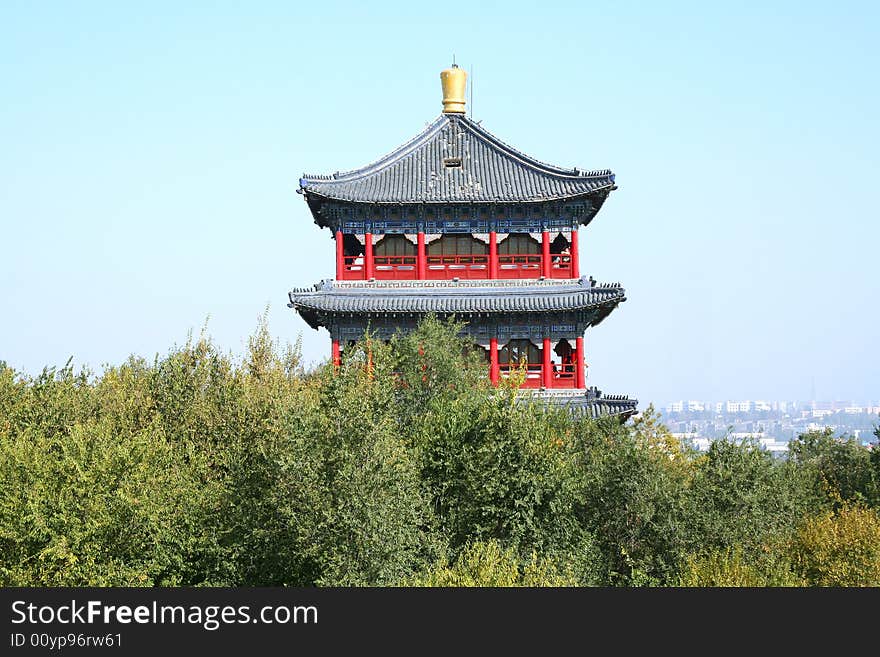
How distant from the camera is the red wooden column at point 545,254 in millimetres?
42969

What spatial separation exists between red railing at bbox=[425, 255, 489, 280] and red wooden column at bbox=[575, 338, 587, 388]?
14.0 feet

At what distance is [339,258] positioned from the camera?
142ft

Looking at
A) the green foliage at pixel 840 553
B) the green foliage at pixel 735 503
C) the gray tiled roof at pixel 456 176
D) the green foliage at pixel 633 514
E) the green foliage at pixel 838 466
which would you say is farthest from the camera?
the gray tiled roof at pixel 456 176

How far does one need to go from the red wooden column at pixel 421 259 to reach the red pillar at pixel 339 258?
2.79 m

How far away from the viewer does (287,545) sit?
948 inches

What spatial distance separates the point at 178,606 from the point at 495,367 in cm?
2434

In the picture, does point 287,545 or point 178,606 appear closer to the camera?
point 178,606

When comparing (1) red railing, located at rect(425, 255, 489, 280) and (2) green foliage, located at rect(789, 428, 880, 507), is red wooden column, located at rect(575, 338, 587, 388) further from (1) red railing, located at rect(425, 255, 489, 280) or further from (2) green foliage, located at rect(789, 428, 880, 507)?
(2) green foliage, located at rect(789, 428, 880, 507)

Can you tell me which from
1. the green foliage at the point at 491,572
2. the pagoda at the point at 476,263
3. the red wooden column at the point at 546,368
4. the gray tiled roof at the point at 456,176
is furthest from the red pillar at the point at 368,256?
the green foliage at the point at 491,572

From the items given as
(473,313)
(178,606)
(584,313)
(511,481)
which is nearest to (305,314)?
(473,313)

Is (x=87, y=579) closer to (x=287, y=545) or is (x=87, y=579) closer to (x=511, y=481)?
(x=287, y=545)

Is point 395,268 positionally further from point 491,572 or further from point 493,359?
point 491,572

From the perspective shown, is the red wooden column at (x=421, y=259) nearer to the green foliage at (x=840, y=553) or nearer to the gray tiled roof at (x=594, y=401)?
the gray tiled roof at (x=594, y=401)

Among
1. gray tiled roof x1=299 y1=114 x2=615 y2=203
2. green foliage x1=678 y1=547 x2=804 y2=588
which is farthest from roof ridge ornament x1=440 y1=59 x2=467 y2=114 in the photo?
green foliage x1=678 y1=547 x2=804 y2=588
